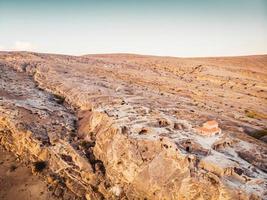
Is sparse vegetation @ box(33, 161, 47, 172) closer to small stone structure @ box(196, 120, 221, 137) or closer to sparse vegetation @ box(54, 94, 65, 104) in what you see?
sparse vegetation @ box(54, 94, 65, 104)

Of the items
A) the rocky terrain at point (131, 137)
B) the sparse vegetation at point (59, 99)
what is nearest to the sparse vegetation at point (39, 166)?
the rocky terrain at point (131, 137)

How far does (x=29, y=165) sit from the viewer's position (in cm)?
3319

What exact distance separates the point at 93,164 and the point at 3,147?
12.6 meters

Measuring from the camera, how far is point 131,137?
29.7m

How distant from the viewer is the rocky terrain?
24062 millimetres

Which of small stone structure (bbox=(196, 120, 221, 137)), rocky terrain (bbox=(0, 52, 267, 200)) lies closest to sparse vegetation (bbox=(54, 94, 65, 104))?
rocky terrain (bbox=(0, 52, 267, 200))

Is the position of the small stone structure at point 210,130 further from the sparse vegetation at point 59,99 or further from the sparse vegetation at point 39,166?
the sparse vegetation at point 59,99

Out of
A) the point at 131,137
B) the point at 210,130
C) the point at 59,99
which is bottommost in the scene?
the point at 59,99

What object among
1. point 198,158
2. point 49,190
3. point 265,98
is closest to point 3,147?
point 49,190

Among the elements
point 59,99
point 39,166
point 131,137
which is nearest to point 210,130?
point 131,137

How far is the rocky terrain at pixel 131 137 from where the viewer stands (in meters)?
24.1

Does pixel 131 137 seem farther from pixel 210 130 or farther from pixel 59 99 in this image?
pixel 59 99

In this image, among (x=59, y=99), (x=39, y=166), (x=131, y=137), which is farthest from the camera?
(x=59, y=99)

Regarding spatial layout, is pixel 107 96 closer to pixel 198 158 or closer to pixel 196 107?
pixel 196 107
